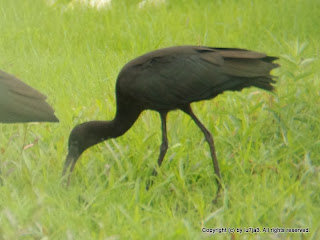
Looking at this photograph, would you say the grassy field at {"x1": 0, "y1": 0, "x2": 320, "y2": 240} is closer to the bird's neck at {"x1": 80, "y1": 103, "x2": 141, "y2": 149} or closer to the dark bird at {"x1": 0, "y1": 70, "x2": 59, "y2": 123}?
the bird's neck at {"x1": 80, "y1": 103, "x2": 141, "y2": 149}

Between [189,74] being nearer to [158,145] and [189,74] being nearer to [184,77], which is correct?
[184,77]

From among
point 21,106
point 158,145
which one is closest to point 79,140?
point 21,106

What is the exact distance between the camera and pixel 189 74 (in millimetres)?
4492

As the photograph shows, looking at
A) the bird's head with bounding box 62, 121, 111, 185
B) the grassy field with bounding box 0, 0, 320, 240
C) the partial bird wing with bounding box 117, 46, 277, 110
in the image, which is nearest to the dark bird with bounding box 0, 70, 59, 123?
the bird's head with bounding box 62, 121, 111, 185

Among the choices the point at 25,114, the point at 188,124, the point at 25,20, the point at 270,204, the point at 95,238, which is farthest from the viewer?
the point at 25,20

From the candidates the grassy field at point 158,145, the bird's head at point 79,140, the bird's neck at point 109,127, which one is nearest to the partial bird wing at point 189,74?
the bird's neck at point 109,127

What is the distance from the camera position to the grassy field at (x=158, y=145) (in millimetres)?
3898

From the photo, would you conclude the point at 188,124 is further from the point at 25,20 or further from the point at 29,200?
the point at 25,20

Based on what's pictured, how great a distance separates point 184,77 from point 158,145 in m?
0.80

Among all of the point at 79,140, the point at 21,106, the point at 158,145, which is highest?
the point at 21,106

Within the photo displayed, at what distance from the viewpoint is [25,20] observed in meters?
8.02

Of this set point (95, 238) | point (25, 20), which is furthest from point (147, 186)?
point (25, 20)

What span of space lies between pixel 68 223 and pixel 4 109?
102 cm

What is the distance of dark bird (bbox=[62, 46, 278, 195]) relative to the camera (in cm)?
446
